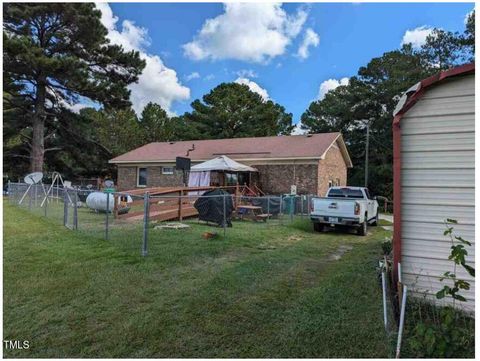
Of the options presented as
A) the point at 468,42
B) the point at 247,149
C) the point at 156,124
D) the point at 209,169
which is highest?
the point at 468,42

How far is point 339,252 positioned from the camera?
310 inches

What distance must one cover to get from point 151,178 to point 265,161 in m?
8.25

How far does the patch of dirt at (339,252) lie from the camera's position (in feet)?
23.6

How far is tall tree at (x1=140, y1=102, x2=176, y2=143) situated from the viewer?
43.5m

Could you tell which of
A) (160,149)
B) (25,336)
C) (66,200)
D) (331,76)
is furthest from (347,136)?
(25,336)

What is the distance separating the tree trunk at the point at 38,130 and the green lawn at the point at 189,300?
19.9 m

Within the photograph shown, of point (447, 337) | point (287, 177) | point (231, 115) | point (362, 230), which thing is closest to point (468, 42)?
point (287, 177)

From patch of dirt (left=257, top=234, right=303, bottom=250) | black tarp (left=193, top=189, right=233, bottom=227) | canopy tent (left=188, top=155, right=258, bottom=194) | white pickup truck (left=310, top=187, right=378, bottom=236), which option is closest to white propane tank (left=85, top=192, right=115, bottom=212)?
canopy tent (left=188, top=155, right=258, bottom=194)

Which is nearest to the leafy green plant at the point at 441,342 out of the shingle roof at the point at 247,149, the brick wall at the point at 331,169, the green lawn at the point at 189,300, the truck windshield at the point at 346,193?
the green lawn at the point at 189,300

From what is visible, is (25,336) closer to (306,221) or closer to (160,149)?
(306,221)

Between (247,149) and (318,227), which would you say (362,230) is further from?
(247,149)

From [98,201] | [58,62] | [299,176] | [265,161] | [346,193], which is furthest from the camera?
[58,62]

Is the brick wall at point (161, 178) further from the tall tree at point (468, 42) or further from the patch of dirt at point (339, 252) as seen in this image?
the tall tree at point (468, 42)

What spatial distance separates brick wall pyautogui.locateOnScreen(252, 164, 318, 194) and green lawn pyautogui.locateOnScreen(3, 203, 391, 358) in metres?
11.0
